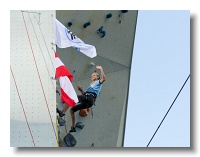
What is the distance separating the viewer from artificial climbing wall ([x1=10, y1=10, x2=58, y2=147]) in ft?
11.0

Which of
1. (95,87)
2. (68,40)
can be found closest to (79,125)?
(95,87)

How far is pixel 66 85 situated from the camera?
3.42 m

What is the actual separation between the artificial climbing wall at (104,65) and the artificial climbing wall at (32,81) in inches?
4.2

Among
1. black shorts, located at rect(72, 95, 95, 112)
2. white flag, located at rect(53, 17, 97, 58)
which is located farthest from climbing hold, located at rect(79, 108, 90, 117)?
white flag, located at rect(53, 17, 97, 58)

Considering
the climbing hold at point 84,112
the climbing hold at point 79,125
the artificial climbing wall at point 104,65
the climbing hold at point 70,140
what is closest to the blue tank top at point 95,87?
the artificial climbing wall at point 104,65

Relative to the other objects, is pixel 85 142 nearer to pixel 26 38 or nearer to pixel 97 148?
pixel 97 148

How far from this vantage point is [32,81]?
3420 mm

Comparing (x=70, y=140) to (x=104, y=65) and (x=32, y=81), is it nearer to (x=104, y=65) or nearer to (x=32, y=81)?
(x=32, y=81)

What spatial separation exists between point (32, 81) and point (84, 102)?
39 centimetres

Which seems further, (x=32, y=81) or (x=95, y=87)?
(x=95, y=87)

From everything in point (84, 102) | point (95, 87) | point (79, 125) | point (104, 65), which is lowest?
point (79, 125)

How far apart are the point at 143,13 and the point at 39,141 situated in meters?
1.13
